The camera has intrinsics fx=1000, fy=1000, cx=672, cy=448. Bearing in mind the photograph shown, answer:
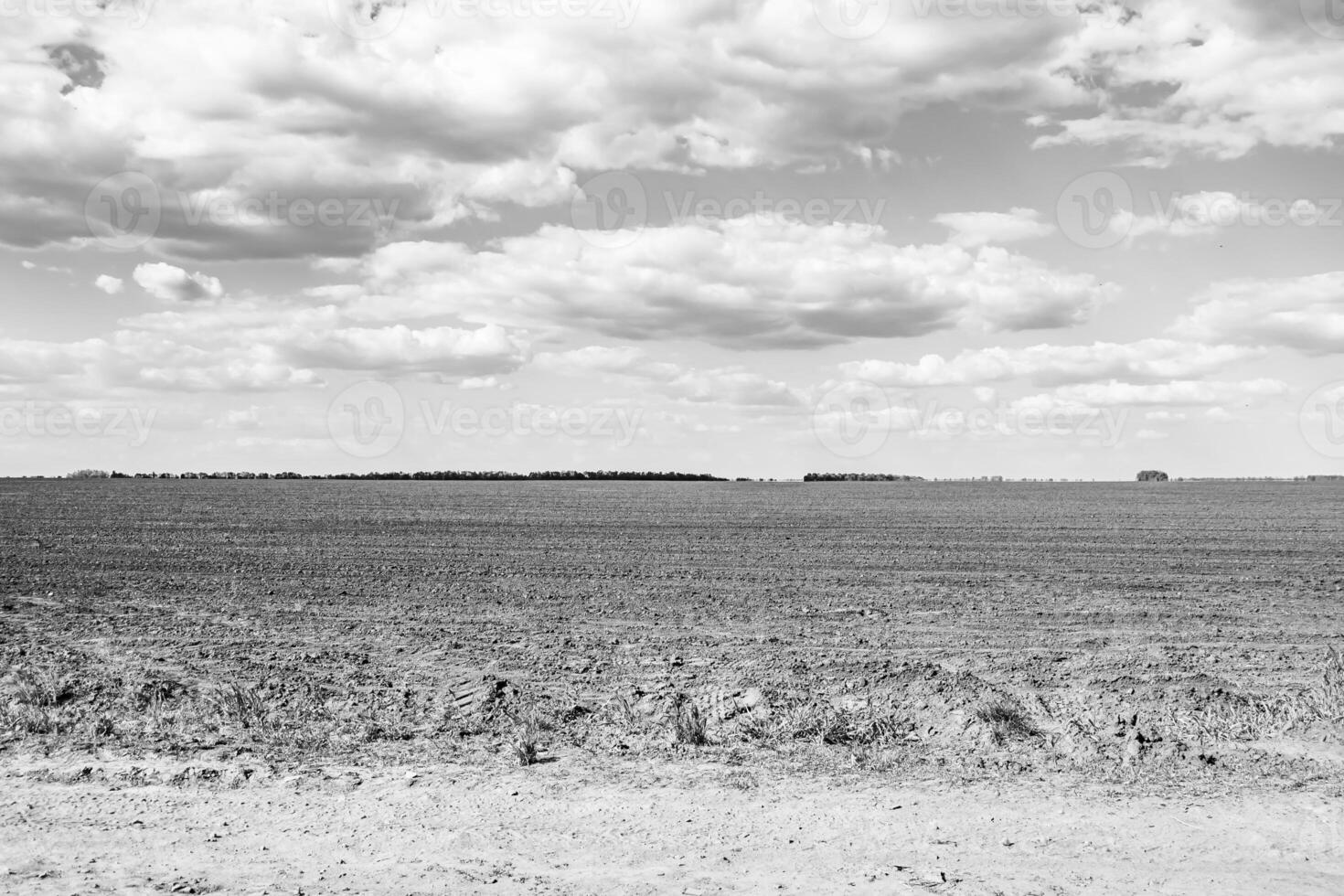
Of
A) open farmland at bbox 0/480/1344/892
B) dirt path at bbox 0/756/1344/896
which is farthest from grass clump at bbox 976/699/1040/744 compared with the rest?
dirt path at bbox 0/756/1344/896

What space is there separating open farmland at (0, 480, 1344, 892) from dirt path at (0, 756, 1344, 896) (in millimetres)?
227

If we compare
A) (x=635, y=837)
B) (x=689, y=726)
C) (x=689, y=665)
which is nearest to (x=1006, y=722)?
(x=689, y=726)

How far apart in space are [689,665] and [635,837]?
584 cm

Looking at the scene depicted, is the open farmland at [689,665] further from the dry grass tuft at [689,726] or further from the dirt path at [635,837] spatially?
the dirt path at [635,837]

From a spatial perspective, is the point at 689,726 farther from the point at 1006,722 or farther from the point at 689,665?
the point at 689,665

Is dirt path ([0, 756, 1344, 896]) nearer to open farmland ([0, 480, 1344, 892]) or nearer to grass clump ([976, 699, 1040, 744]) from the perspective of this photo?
open farmland ([0, 480, 1344, 892])

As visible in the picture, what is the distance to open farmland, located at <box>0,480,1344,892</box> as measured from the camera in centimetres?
800

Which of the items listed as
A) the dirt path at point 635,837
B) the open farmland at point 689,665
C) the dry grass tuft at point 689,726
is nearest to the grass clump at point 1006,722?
the open farmland at point 689,665

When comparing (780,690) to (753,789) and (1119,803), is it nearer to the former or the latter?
(753,789)

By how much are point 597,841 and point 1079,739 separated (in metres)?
4.70

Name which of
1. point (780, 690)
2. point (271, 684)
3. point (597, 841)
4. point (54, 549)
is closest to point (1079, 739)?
point (780, 690)

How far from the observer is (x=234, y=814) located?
6.64 m

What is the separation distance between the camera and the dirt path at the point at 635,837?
5.50 m

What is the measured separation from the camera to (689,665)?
12008 mm
